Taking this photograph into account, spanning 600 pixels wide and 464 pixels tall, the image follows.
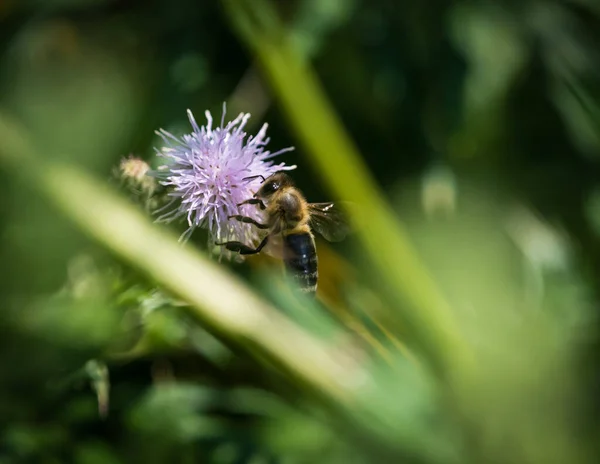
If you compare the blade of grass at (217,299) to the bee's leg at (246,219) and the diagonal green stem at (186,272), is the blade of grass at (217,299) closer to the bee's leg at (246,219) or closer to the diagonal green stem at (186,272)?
the diagonal green stem at (186,272)

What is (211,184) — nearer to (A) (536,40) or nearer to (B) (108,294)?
(B) (108,294)

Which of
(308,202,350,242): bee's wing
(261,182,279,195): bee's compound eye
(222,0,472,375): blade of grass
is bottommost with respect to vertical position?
(261,182,279,195): bee's compound eye

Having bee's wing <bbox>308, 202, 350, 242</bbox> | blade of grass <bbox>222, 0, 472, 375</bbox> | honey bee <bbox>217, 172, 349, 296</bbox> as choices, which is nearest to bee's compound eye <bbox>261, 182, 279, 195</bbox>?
honey bee <bbox>217, 172, 349, 296</bbox>

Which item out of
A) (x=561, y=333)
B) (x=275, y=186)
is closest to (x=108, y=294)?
(x=275, y=186)

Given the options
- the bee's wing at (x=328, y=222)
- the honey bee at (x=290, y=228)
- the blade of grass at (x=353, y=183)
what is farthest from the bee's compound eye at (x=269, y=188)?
the blade of grass at (x=353, y=183)

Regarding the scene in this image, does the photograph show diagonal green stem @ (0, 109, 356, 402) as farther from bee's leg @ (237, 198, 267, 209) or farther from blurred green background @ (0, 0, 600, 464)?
bee's leg @ (237, 198, 267, 209)

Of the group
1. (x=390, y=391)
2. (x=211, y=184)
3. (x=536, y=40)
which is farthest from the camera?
(x=536, y=40)

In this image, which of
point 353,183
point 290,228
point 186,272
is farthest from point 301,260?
point 353,183
